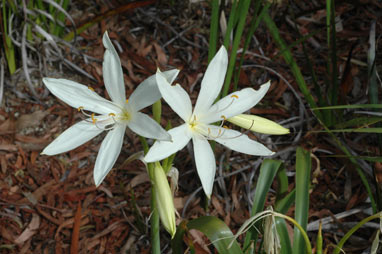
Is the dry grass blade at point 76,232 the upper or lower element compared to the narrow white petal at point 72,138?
lower

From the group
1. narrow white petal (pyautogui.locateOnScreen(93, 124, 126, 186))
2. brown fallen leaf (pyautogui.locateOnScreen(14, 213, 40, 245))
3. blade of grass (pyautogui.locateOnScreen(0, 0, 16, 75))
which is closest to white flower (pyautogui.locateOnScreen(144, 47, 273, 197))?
narrow white petal (pyautogui.locateOnScreen(93, 124, 126, 186))

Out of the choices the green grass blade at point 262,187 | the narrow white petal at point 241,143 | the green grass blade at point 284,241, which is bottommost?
the green grass blade at point 284,241

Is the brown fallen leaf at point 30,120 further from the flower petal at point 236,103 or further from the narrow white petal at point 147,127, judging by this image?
the flower petal at point 236,103

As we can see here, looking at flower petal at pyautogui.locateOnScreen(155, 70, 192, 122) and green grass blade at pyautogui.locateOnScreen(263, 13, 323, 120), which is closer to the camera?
flower petal at pyautogui.locateOnScreen(155, 70, 192, 122)

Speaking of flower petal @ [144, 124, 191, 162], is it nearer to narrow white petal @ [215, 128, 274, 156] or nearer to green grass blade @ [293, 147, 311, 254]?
narrow white petal @ [215, 128, 274, 156]

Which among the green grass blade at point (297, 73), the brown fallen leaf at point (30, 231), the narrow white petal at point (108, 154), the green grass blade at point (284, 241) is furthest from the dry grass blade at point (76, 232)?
the green grass blade at point (297, 73)

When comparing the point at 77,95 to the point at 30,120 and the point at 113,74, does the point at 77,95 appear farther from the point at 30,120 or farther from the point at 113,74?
the point at 30,120

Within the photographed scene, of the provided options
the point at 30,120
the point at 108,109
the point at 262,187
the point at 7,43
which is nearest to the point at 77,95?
the point at 108,109
